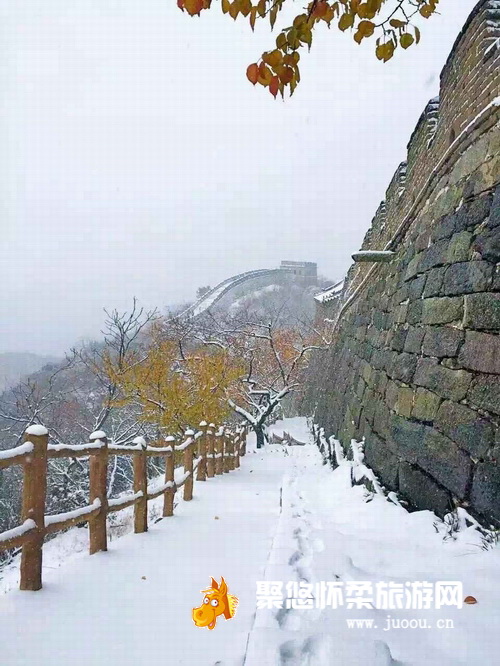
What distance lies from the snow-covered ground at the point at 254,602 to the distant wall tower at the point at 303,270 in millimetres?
71790

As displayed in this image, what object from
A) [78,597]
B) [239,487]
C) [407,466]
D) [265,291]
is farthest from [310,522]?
[265,291]

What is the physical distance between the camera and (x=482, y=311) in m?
3.15

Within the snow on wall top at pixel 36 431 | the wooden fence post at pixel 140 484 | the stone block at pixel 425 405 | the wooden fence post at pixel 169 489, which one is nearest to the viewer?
the snow on wall top at pixel 36 431

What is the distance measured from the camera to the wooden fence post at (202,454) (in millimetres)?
8512

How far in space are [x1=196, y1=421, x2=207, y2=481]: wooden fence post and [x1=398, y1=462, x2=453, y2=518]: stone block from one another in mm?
4919

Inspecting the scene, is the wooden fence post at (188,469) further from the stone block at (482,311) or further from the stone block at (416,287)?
the stone block at (482,311)

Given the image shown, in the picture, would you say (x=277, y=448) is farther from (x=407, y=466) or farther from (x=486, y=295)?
(x=486, y=295)

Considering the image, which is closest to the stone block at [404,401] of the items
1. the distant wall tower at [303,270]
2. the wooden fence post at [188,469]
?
the wooden fence post at [188,469]

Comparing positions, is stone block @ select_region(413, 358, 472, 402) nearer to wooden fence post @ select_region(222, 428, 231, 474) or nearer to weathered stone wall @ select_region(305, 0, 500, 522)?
weathered stone wall @ select_region(305, 0, 500, 522)

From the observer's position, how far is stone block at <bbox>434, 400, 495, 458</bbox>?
9.30 ft

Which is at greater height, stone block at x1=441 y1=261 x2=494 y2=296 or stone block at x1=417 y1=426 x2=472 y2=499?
stone block at x1=441 y1=261 x2=494 y2=296

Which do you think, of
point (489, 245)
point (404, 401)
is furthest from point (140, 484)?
point (489, 245)

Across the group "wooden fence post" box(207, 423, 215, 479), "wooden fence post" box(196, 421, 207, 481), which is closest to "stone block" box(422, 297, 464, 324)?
"wooden fence post" box(196, 421, 207, 481)

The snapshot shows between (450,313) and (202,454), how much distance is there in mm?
5998
